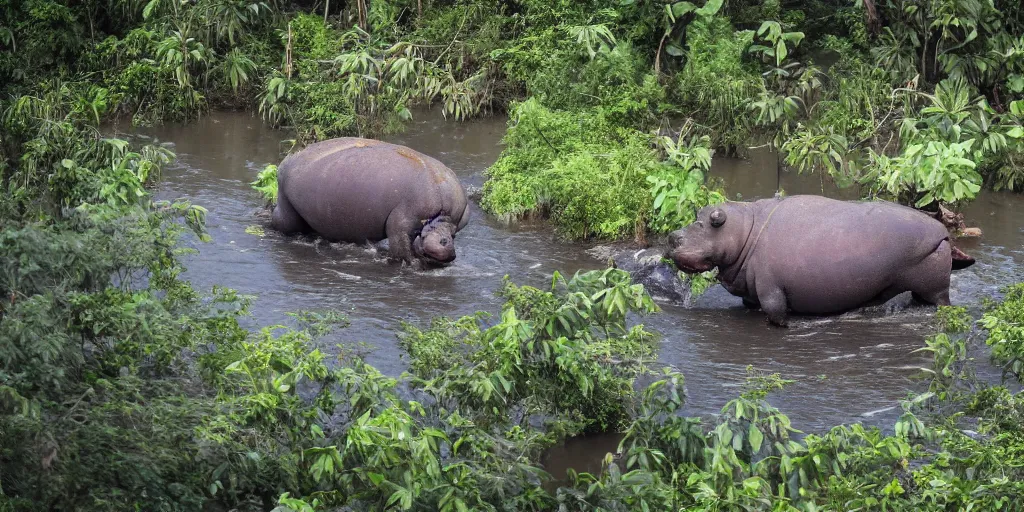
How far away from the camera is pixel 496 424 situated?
738cm

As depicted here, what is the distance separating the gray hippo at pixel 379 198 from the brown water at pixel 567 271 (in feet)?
0.76

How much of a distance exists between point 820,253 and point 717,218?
34.1 inches

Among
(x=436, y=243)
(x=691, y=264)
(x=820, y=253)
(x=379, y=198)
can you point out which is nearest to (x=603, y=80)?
(x=379, y=198)

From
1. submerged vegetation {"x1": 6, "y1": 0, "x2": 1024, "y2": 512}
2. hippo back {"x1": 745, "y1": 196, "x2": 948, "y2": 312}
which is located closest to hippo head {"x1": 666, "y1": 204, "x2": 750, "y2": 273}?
hippo back {"x1": 745, "y1": 196, "x2": 948, "y2": 312}

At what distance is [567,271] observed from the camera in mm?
11172

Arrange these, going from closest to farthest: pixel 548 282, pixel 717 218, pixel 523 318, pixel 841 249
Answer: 1. pixel 523 318
2. pixel 841 249
3. pixel 717 218
4. pixel 548 282

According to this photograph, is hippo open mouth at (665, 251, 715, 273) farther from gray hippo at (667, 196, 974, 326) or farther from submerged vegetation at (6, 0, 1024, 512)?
submerged vegetation at (6, 0, 1024, 512)

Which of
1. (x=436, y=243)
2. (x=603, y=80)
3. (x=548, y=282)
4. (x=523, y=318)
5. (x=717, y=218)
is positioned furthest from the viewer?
(x=603, y=80)

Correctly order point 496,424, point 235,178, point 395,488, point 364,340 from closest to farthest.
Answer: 1. point 395,488
2. point 496,424
3. point 364,340
4. point 235,178

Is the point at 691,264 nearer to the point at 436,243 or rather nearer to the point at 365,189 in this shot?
the point at 436,243

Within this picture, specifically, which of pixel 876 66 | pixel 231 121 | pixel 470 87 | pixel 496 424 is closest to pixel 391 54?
pixel 470 87

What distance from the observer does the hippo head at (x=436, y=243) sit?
426 inches

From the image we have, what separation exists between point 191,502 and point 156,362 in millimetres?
1445

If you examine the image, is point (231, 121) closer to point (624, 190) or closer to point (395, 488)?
point (624, 190)
